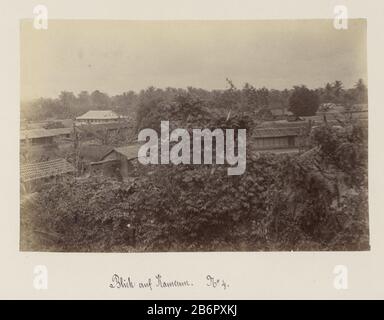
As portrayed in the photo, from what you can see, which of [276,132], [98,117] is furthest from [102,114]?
[276,132]

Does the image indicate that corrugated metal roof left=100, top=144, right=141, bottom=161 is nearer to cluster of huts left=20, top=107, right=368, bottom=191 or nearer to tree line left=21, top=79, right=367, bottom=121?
cluster of huts left=20, top=107, right=368, bottom=191

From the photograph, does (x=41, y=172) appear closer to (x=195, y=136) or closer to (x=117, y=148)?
(x=117, y=148)

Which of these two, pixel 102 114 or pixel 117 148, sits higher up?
pixel 102 114

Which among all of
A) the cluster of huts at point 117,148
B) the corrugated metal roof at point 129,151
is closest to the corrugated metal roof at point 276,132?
the cluster of huts at point 117,148
